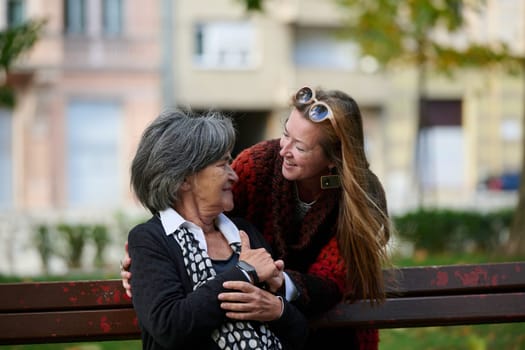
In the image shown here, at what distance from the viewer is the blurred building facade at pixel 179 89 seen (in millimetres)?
26719

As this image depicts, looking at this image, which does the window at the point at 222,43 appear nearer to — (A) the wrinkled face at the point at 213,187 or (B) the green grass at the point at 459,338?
(B) the green grass at the point at 459,338

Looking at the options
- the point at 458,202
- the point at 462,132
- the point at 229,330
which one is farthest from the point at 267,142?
the point at 462,132

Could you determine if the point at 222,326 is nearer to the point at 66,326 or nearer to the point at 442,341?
the point at 66,326

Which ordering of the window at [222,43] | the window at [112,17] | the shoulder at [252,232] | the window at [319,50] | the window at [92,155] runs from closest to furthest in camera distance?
1. the shoulder at [252,232]
2. the window at [92,155]
3. the window at [112,17]
4. the window at [222,43]
5. the window at [319,50]

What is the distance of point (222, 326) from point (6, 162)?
970 inches

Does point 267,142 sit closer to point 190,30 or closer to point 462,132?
point 190,30

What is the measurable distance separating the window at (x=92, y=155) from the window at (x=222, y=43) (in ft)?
10.3

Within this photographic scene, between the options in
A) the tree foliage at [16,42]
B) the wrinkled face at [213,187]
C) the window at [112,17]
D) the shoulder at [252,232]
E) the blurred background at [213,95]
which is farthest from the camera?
the window at [112,17]

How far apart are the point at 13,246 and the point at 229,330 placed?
442 inches

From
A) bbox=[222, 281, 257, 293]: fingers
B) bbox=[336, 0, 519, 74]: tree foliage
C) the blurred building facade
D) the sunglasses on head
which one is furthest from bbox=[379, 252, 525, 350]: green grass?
the blurred building facade

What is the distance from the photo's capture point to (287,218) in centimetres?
356

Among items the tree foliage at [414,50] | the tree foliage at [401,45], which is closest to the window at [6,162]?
the tree foliage at [414,50]

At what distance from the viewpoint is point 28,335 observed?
362 cm

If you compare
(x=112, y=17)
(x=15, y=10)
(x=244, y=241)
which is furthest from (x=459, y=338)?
(x=15, y=10)
